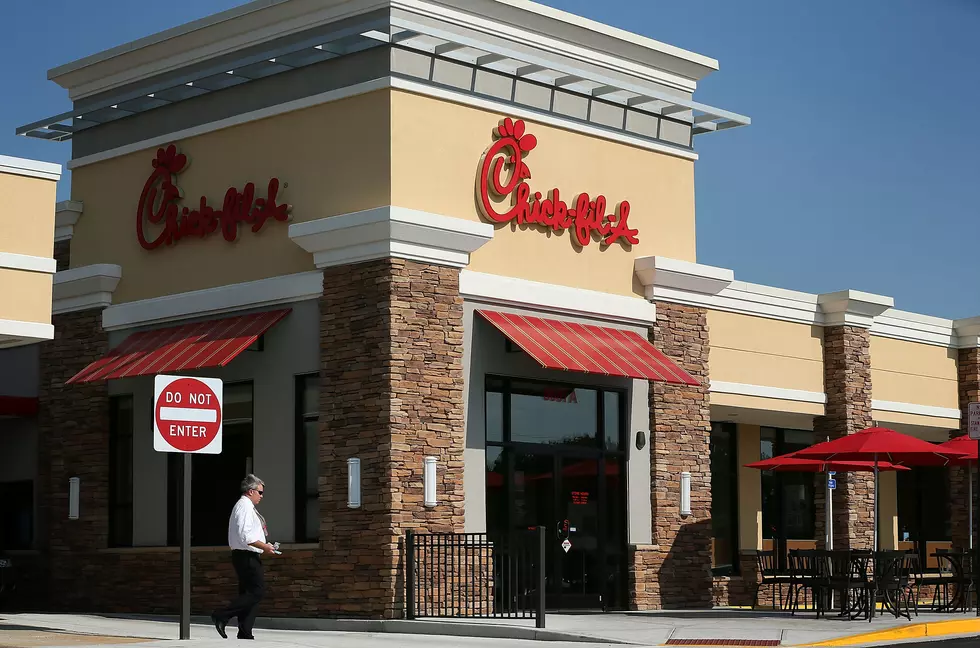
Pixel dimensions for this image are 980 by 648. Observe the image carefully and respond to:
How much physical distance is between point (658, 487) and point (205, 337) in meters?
7.37

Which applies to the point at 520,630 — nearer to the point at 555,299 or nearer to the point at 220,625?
the point at 220,625

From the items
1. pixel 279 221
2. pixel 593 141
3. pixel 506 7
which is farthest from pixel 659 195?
pixel 279 221

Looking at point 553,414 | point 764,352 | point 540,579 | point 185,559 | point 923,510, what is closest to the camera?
point 185,559

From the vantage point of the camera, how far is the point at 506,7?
22672 mm

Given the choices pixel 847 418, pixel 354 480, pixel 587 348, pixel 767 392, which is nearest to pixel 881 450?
pixel 587 348

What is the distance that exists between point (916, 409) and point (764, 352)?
213 inches

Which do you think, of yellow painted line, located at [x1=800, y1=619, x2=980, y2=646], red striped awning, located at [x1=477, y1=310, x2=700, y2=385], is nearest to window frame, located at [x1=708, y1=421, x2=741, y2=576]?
red striped awning, located at [x1=477, y1=310, x2=700, y2=385]

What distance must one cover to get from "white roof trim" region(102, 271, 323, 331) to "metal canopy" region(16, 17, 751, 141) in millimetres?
3207

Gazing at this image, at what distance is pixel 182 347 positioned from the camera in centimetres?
2231

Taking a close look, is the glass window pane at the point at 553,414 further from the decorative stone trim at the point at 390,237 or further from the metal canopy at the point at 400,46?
the metal canopy at the point at 400,46

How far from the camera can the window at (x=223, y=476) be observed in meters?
22.4

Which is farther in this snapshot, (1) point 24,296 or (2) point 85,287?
(2) point 85,287

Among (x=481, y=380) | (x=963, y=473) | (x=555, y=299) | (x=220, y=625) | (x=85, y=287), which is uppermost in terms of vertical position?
(x=85, y=287)

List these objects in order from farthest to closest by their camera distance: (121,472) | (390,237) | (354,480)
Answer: (121,472)
(354,480)
(390,237)
